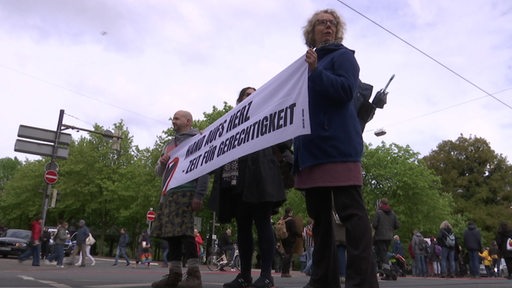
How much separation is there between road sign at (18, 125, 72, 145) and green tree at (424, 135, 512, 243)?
3935cm

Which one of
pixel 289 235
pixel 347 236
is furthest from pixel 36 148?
pixel 347 236

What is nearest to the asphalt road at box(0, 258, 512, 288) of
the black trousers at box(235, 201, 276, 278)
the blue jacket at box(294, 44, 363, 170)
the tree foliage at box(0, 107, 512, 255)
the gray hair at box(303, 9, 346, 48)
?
the black trousers at box(235, 201, 276, 278)

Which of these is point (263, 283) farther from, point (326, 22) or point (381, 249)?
point (381, 249)

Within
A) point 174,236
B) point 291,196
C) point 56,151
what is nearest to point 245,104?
point 174,236

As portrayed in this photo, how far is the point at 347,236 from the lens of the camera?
3.32 meters

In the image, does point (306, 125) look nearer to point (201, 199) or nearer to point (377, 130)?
point (201, 199)

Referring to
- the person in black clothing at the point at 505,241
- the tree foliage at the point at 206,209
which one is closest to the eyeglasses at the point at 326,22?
the person in black clothing at the point at 505,241

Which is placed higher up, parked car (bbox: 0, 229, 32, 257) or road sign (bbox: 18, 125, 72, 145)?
road sign (bbox: 18, 125, 72, 145)

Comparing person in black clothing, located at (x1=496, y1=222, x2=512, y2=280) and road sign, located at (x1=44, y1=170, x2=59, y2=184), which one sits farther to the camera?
road sign, located at (x1=44, y1=170, x2=59, y2=184)

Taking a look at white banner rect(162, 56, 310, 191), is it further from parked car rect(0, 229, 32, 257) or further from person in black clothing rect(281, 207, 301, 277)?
parked car rect(0, 229, 32, 257)

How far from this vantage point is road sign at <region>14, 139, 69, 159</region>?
17.7 m

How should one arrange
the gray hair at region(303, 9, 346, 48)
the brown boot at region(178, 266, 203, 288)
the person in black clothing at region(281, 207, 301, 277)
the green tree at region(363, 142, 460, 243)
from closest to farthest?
the gray hair at region(303, 9, 346, 48) < the brown boot at region(178, 266, 203, 288) < the person in black clothing at region(281, 207, 301, 277) < the green tree at region(363, 142, 460, 243)

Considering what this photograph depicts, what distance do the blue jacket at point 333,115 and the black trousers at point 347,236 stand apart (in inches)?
9.0

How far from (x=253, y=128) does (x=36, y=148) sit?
16.2 m
